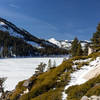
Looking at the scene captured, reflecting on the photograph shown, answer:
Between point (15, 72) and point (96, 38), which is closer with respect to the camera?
point (96, 38)

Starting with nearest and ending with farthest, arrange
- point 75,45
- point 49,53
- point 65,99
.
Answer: point 65,99, point 75,45, point 49,53

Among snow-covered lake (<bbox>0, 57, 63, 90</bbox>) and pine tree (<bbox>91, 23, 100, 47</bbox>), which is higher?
pine tree (<bbox>91, 23, 100, 47</bbox>)

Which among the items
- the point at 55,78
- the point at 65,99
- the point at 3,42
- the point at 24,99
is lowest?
the point at 24,99

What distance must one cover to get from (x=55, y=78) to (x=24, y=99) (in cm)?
493

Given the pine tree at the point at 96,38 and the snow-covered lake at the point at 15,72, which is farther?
the pine tree at the point at 96,38

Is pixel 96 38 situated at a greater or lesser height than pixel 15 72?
greater

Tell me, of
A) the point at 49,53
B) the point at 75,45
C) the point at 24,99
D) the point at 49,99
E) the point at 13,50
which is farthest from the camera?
the point at 49,53

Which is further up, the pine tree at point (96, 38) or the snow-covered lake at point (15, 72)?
the pine tree at point (96, 38)

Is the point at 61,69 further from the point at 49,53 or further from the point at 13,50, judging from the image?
the point at 49,53

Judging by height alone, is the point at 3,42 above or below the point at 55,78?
above

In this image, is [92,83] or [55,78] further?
[55,78]

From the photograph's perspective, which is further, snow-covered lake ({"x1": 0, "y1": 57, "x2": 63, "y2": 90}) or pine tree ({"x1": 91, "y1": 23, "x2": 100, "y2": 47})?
pine tree ({"x1": 91, "y1": 23, "x2": 100, "y2": 47})

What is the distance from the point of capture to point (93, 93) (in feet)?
32.2

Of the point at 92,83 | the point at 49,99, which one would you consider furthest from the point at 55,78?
the point at 92,83
